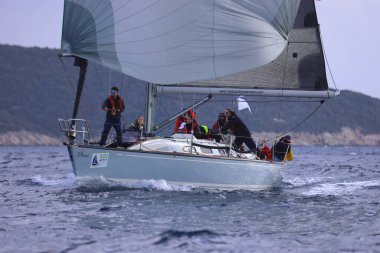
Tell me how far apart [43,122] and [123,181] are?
4976 inches

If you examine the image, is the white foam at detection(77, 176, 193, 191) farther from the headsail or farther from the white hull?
the headsail

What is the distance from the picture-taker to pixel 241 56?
16969 millimetres

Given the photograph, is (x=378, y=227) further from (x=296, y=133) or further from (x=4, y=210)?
(x=296, y=133)

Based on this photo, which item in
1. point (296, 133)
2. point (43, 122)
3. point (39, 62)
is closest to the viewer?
point (43, 122)

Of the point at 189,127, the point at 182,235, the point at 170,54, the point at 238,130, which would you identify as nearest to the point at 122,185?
the point at 189,127

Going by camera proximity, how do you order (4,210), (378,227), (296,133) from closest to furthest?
(378,227) < (4,210) < (296,133)

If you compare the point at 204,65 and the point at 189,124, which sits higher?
the point at 204,65

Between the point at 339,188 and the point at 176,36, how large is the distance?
293 inches

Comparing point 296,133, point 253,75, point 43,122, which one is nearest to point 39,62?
point 43,122

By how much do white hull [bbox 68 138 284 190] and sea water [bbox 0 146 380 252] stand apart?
199 mm

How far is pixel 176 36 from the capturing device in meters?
16.6

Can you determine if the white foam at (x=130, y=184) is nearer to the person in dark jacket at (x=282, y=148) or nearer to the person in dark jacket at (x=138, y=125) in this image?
the person in dark jacket at (x=138, y=125)

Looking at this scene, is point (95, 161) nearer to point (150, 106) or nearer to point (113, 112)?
point (113, 112)

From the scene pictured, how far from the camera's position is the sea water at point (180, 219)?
10664 mm
